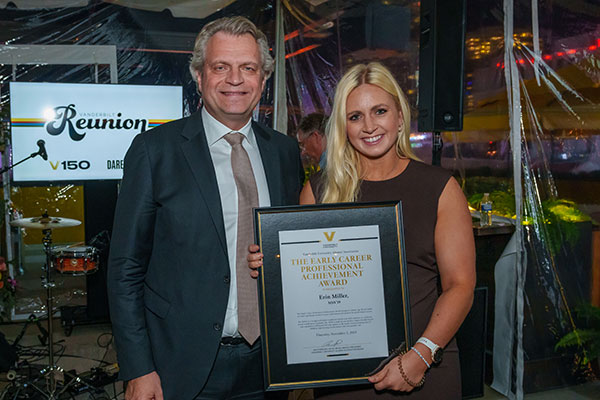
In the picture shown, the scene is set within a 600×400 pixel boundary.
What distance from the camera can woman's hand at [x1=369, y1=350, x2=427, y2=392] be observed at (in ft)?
5.30

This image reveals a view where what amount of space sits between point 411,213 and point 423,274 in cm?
21

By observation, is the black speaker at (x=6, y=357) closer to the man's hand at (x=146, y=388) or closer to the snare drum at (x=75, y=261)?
the snare drum at (x=75, y=261)

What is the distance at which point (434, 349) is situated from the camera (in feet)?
5.45

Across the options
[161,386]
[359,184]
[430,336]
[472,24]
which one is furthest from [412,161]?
[472,24]

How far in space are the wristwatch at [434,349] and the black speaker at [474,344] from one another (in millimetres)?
2086

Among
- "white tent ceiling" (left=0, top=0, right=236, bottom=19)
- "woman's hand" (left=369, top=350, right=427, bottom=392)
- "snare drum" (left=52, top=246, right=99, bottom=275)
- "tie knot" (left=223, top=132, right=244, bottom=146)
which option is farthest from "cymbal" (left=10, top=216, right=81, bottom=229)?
"woman's hand" (left=369, top=350, right=427, bottom=392)

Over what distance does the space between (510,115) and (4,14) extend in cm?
531

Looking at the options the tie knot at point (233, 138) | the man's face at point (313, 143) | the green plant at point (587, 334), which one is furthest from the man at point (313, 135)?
the tie knot at point (233, 138)

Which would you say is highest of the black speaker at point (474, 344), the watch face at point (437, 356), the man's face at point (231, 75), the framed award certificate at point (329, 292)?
the man's face at point (231, 75)

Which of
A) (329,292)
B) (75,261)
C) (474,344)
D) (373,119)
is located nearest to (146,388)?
(329,292)

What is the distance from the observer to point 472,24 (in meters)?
4.39

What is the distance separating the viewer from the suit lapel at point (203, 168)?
176 cm

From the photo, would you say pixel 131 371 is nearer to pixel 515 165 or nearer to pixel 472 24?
pixel 515 165

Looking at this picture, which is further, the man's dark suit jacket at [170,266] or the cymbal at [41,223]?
the cymbal at [41,223]
